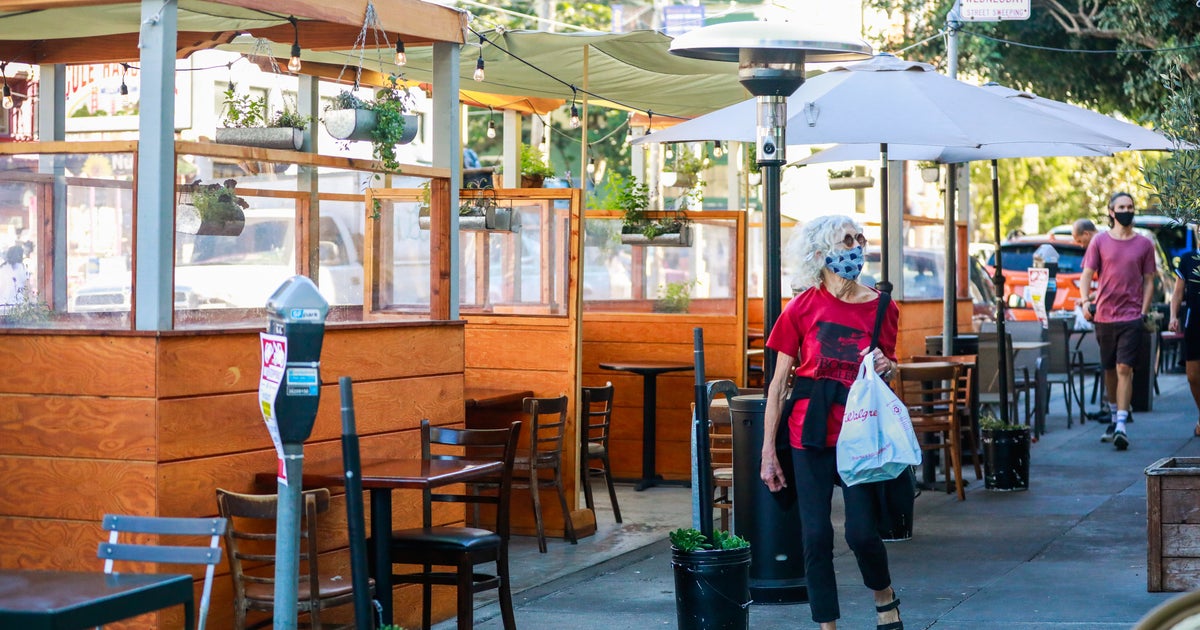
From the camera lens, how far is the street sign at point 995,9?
12.1m

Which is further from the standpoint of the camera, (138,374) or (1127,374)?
(1127,374)

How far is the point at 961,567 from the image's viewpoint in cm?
730

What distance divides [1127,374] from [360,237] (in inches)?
270

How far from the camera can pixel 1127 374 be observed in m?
11.3

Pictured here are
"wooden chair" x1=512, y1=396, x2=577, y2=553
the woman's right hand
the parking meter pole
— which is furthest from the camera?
"wooden chair" x1=512, y1=396, x2=577, y2=553

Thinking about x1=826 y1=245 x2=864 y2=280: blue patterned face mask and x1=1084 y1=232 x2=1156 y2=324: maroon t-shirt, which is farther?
x1=1084 y1=232 x2=1156 y2=324: maroon t-shirt

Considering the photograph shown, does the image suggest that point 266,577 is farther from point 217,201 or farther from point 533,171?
point 533,171

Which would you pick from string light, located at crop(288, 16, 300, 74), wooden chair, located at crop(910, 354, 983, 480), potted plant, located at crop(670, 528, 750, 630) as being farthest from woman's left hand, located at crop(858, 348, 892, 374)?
wooden chair, located at crop(910, 354, 983, 480)

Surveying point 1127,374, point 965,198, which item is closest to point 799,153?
point 965,198

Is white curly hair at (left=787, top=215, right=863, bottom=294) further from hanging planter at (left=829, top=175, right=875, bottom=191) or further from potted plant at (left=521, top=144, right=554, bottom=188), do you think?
hanging planter at (left=829, top=175, right=875, bottom=191)

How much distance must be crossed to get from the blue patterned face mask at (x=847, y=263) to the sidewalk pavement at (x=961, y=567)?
5.25ft

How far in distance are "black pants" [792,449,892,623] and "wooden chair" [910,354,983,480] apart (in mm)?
4028

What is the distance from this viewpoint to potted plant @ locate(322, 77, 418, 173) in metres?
6.05

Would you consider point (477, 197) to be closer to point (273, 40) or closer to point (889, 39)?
point (273, 40)
